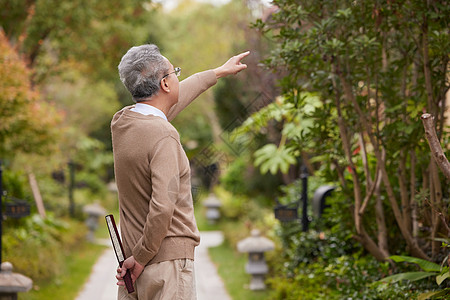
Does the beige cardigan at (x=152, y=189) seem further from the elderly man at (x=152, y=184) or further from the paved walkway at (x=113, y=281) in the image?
the paved walkway at (x=113, y=281)

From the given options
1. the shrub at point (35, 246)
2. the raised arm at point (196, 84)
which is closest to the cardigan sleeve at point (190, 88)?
the raised arm at point (196, 84)

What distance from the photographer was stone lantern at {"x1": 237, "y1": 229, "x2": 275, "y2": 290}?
7337 millimetres

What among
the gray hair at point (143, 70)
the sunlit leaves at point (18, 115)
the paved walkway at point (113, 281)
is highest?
the sunlit leaves at point (18, 115)

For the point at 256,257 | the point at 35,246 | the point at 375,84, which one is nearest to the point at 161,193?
the point at 375,84

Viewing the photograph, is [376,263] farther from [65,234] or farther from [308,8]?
[65,234]

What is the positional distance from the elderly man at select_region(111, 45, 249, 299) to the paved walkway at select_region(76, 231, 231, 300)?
487cm

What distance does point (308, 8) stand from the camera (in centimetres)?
431

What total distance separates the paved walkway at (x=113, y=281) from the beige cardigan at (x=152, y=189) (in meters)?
4.91

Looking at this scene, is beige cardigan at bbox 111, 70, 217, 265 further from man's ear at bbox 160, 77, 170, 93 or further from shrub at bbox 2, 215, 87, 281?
shrub at bbox 2, 215, 87, 281

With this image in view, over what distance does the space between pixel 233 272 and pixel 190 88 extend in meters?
6.08

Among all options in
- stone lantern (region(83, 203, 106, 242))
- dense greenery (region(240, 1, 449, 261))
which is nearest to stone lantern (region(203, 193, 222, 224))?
stone lantern (region(83, 203, 106, 242))

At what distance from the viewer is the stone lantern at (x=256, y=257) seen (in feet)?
24.1

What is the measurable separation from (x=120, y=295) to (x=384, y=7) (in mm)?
2784

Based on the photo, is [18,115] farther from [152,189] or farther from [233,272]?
[152,189]
